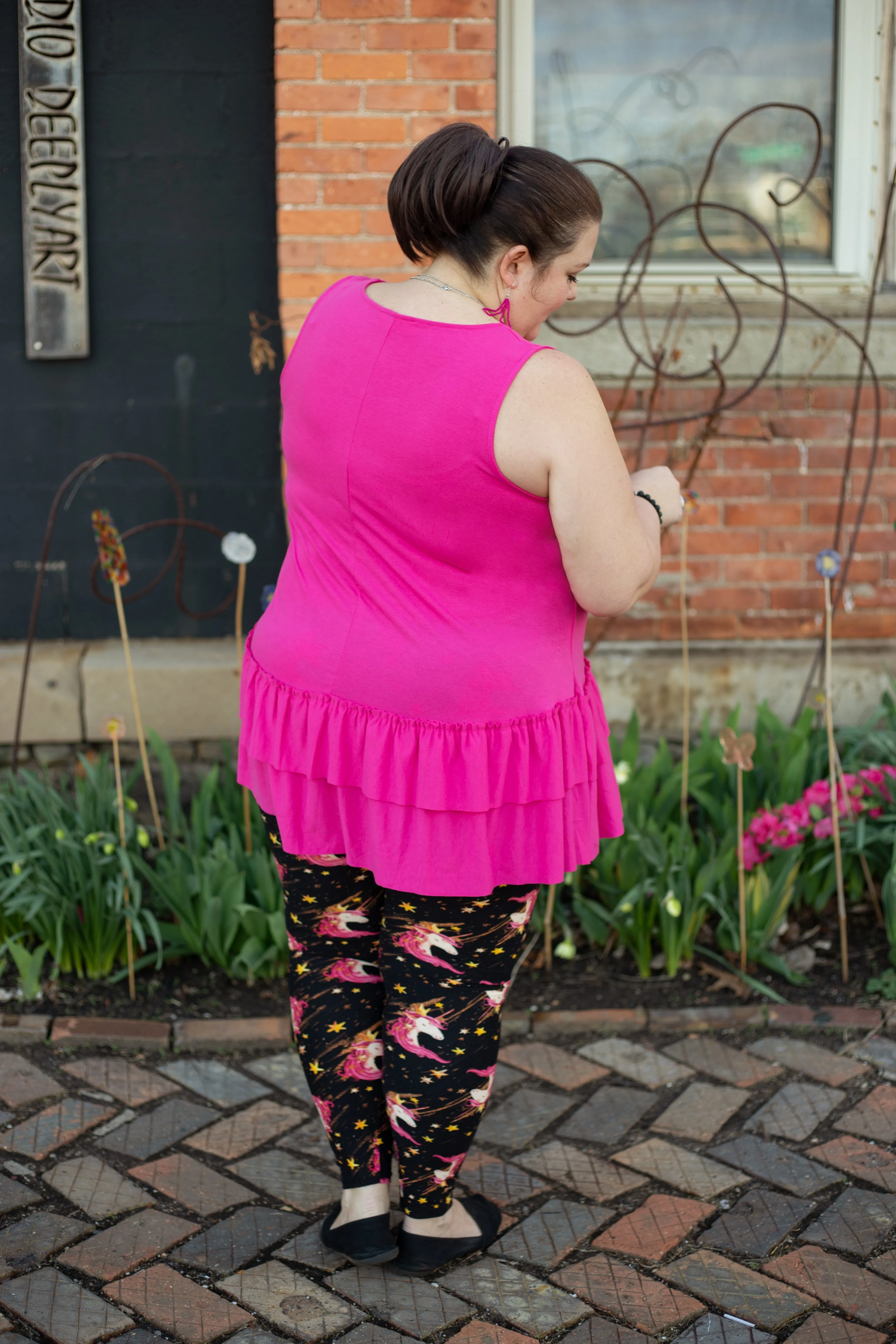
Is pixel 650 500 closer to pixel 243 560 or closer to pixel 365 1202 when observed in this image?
pixel 365 1202

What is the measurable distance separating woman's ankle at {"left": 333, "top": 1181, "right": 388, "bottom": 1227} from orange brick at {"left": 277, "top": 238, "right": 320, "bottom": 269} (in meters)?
2.49

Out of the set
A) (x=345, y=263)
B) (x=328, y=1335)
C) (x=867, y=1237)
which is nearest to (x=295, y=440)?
(x=328, y=1335)

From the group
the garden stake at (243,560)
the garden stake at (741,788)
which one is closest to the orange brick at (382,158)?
the garden stake at (243,560)

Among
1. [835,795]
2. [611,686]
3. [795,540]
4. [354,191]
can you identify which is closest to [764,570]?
[795,540]

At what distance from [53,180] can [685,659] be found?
237 centimetres

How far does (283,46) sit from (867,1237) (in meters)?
3.23

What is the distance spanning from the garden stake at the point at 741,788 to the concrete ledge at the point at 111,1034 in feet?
4.56

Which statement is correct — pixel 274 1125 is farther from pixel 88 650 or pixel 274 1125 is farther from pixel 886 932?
pixel 88 650

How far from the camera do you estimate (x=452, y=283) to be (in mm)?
1715

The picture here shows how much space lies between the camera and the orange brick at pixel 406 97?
3.46m

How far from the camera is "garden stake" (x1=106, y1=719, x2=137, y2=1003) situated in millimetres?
2975

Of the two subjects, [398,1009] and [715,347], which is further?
[715,347]

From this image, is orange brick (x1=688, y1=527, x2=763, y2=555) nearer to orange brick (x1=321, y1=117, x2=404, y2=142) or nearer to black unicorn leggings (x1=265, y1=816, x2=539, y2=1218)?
orange brick (x1=321, y1=117, x2=404, y2=142)

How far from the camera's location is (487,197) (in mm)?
1664
